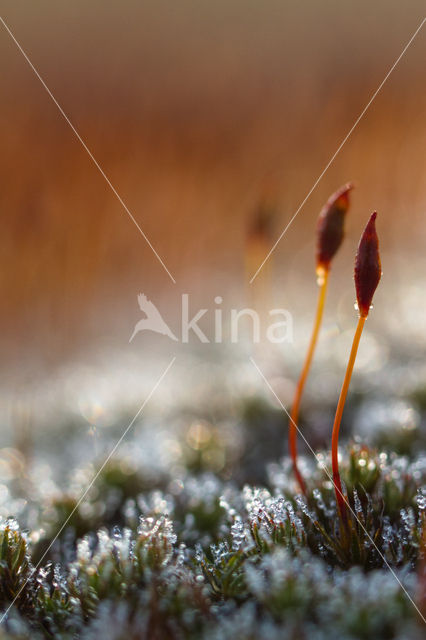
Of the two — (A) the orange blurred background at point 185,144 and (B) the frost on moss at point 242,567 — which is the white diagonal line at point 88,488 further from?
(A) the orange blurred background at point 185,144

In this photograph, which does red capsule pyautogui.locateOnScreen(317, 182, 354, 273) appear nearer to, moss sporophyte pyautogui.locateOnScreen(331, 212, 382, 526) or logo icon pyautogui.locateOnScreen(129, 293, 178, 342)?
moss sporophyte pyautogui.locateOnScreen(331, 212, 382, 526)

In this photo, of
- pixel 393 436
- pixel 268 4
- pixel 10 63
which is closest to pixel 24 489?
pixel 393 436

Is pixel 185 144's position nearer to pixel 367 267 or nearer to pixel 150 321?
pixel 150 321

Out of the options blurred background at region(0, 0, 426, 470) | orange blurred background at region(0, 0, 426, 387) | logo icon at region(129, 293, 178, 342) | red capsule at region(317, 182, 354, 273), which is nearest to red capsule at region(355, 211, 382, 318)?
red capsule at region(317, 182, 354, 273)

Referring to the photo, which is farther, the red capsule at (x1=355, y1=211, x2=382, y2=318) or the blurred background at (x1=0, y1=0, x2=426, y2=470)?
the blurred background at (x1=0, y1=0, x2=426, y2=470)

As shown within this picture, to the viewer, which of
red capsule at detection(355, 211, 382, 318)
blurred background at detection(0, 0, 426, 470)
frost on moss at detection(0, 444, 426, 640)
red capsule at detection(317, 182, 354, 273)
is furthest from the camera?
blurred background at detection(0, 0, 426, 470)

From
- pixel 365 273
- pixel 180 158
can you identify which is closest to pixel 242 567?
pixel 365 273

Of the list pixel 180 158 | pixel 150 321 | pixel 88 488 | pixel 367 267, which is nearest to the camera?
pixel 367 267
